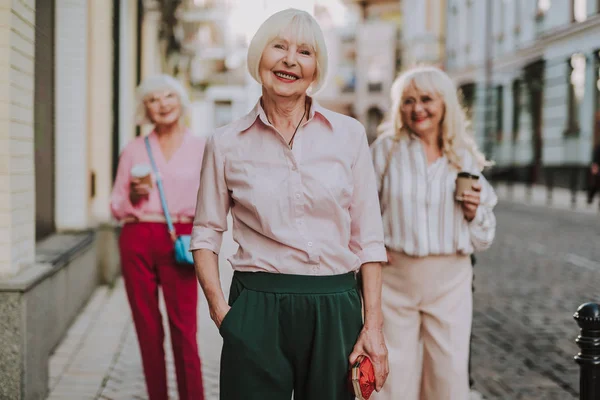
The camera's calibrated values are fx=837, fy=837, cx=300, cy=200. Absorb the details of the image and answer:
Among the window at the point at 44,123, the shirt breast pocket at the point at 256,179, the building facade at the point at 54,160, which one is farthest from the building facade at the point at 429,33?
the shirt breast pocket at the point at 256,179

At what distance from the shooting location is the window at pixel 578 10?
25031 mm

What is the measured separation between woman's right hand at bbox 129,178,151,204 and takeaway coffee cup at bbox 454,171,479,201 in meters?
1.59

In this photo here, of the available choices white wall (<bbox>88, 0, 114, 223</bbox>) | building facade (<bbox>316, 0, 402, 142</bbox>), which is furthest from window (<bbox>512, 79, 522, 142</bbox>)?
building facade (<bbox>316, 0, 402, 142</bbox>)

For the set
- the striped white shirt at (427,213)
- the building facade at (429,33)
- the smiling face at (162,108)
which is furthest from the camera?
the building facade at (429,33)

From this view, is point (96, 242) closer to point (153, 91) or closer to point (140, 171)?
point (153, 91)

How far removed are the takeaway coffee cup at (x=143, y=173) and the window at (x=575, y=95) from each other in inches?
846

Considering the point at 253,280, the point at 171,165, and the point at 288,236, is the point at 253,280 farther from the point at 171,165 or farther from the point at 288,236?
the point at 171,165

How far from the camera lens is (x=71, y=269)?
6.77 meters

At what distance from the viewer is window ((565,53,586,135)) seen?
81.0 feet

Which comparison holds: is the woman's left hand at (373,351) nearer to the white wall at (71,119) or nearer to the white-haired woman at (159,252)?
the white-haired woman at (159,252)

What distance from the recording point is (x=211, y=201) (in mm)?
2670

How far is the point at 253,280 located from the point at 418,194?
1471 mm

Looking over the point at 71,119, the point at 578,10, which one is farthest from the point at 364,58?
the point at 71,119

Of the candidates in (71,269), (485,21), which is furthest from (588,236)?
(485,21)
